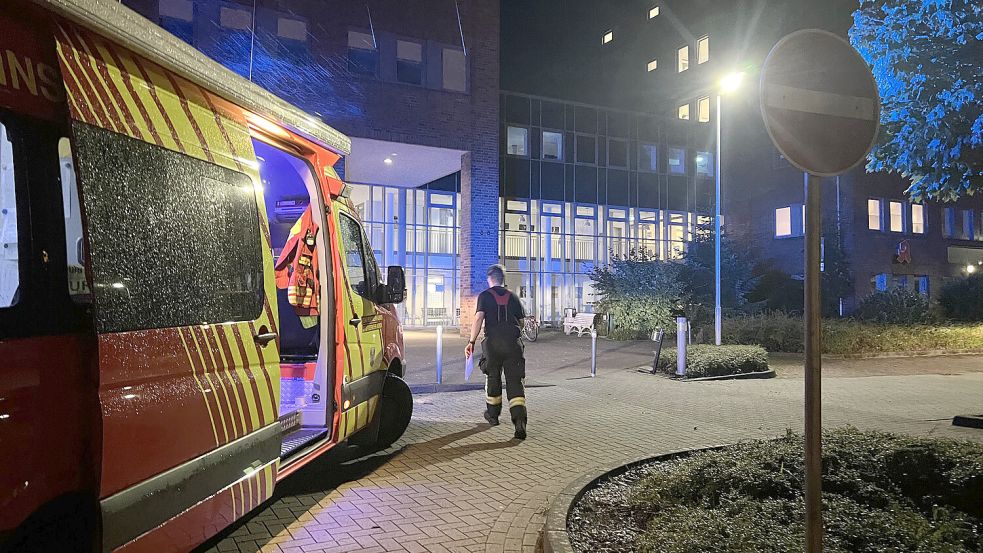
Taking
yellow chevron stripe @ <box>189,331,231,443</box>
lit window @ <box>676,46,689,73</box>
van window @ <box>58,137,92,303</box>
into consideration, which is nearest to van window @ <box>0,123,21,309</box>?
van window @ <box>58,137,92,303</box>

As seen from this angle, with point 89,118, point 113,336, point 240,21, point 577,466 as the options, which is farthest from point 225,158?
point 240,21

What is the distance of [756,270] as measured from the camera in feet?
104

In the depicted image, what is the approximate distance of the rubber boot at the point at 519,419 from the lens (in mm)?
7148

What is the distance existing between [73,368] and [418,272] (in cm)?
2605

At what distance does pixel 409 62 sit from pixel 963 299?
23.3 metres

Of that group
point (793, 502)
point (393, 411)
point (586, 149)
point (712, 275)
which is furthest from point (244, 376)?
point (586, 149)

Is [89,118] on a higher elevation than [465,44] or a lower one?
lower

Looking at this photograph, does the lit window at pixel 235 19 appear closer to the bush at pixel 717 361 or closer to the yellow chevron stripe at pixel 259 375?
the bush at pixel 717 361

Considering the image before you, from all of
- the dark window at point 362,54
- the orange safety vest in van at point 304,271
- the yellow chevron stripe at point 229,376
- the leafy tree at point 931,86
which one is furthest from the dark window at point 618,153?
the yellow chevron stripe at point 229,376

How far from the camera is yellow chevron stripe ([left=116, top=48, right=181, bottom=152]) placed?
2918 millimetres

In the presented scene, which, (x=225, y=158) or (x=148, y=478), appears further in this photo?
(x=225, y=158)

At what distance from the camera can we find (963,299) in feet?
87.5

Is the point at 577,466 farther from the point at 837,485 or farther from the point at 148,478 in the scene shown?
the point at 148,478

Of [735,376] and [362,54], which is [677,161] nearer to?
[362,54]
